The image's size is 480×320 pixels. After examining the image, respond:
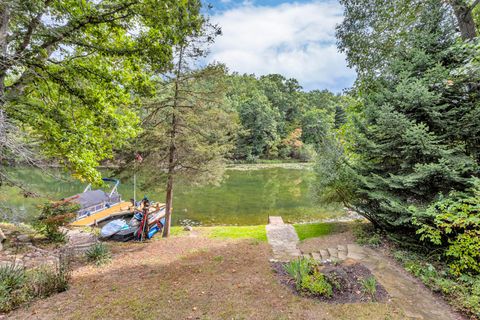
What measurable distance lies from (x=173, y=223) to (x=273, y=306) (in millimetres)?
9117

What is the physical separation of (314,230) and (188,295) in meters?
5.49

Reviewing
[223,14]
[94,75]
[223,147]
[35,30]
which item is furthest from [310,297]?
[223,14]

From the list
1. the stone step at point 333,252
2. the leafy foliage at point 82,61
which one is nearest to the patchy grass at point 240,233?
the stone step at point 333,252

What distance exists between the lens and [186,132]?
8.24m

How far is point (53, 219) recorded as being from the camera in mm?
6945

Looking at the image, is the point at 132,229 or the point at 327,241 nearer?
the point at 327,241

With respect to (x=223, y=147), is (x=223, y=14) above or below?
above

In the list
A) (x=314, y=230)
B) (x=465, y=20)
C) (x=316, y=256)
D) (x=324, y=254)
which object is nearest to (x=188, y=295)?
(x=316, y=256)

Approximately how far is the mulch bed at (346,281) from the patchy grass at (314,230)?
2750 millimetres

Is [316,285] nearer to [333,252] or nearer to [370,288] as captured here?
[370,288]

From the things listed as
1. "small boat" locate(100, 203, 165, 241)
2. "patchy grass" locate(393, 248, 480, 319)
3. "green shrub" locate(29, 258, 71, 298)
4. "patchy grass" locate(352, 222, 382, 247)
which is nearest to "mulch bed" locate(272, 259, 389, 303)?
"patchy grass" locate(393, 248, 480, 319)

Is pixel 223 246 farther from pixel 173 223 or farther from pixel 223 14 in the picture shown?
pixel 223 14

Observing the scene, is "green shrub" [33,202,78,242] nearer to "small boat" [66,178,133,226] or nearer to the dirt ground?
the dirt ground

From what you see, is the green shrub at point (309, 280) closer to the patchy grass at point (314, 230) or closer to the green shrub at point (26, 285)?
the patchy grass at point (314, 230)
